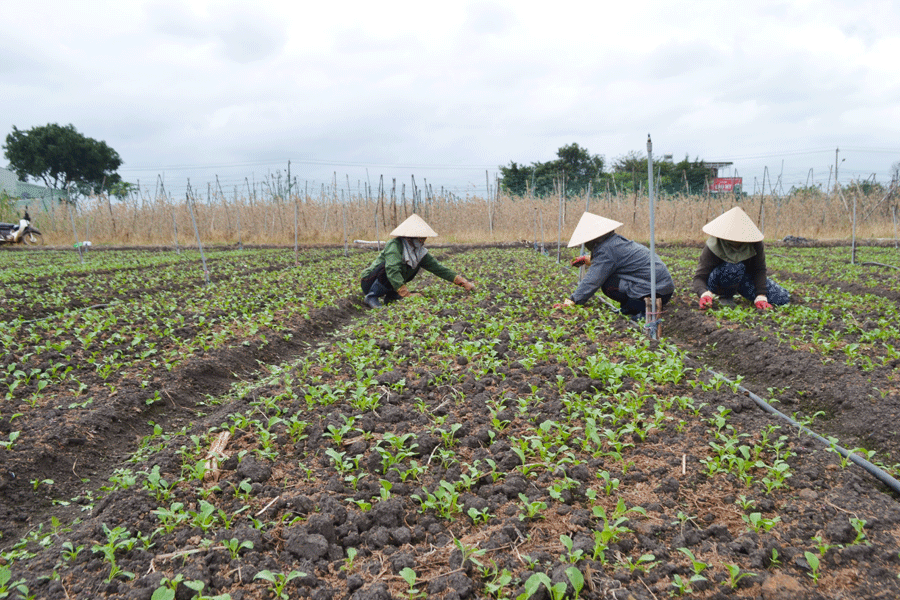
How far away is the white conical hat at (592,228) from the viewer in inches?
217

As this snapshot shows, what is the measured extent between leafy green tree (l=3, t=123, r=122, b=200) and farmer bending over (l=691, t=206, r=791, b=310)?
38.5m

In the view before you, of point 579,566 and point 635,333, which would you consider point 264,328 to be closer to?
point 635,333

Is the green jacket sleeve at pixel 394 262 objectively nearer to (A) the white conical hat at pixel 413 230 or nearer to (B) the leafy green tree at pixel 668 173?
(A) the white conical hat at pixel 413 230

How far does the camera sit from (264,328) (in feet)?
19.3

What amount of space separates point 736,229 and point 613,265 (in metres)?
1.36

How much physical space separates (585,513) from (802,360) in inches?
126

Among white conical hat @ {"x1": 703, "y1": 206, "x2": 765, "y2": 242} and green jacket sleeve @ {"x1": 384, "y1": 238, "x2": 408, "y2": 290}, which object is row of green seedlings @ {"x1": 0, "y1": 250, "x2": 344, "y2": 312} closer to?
green jacket sleeve @ {"x1": 384, "y1": 238, "x2": 408, "y2": 290}

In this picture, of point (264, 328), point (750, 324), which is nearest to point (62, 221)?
point (264, 328)

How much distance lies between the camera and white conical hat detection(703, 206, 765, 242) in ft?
18.3

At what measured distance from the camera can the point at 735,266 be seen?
6.14m

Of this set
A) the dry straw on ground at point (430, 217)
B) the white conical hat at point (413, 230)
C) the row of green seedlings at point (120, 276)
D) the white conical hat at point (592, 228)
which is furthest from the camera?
the dry straw on ground at point (430, 217)

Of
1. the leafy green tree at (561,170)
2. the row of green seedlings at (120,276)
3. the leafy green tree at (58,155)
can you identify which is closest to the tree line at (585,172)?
the leafy green tree at (561,170)

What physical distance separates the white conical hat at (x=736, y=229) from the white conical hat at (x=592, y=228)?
1.08 metres

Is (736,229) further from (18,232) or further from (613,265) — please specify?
(18,232)
